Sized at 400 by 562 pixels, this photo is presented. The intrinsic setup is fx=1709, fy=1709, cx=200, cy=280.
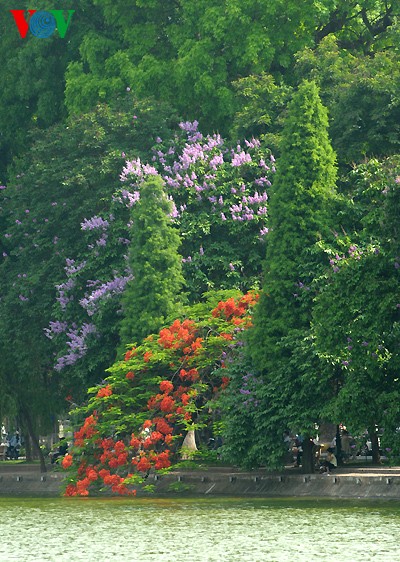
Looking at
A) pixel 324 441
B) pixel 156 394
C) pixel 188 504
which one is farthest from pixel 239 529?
pixel 324 441

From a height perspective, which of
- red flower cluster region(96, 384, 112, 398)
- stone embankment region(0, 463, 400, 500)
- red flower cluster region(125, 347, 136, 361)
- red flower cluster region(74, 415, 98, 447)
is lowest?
stone embankment region(0, 463, 400, 500)

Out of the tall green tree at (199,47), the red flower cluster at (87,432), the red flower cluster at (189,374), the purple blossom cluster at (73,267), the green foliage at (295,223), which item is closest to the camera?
the green foliage at (295,223)

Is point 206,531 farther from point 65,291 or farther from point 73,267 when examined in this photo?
point 73,267

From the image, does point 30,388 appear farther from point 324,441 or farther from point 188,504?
point 188,504

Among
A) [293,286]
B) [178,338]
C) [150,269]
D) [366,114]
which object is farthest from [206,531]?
[366,114]

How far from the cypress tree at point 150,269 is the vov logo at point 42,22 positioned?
41.9 feet

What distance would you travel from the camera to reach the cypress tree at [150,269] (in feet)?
168

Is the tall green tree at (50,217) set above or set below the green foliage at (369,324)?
above

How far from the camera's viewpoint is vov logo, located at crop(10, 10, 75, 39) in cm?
6231

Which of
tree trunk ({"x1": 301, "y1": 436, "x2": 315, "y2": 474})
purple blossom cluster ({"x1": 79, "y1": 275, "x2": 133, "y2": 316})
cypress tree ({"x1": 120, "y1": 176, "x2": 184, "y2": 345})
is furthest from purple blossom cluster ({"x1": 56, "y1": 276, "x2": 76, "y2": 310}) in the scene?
tree trunk ({"x1": 301, "y1": 436, "x2": 315, "y2": 474})

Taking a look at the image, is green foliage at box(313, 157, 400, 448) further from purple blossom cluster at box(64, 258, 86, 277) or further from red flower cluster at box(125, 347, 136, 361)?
purple blossom cluster at box(64, 258, 86, 277)

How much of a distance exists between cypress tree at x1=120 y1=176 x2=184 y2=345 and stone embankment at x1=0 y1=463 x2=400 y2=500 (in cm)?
473

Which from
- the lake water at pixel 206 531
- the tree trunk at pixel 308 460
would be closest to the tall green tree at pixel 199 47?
the tree trunk at pixel 308 460

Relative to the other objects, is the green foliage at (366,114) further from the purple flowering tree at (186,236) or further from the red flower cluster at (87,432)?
the red flower cluster at (87,432)
